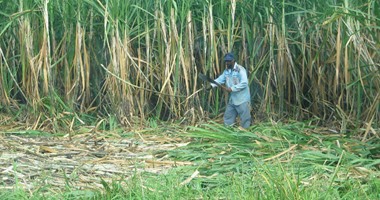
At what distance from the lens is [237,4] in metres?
10.7

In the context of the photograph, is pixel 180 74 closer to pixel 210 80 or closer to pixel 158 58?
pixel 158 58

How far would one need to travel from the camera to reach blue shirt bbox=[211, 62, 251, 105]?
10109 millimetres

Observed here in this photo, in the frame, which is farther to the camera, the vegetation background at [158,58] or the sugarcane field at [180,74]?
the vegetation background at [158,58]

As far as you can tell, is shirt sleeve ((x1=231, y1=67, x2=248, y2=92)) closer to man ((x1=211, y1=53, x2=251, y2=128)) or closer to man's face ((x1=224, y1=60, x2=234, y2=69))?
man ((x1=211, y1=53, x2=251, y2=128))

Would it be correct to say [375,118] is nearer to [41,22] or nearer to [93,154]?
[93,154]

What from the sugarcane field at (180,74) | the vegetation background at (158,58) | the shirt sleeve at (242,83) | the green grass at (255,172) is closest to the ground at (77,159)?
the sugarcane field at (180,74)

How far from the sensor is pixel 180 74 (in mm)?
10461

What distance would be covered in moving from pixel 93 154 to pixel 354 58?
2.99 meters

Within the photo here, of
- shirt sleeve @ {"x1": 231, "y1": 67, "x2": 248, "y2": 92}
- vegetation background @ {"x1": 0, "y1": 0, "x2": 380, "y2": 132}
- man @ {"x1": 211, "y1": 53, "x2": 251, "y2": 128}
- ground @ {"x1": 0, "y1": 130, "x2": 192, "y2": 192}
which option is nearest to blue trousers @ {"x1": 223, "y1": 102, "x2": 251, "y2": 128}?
man @ {"x1": 211, "y1": 53, "x2": 251, "y2": 128}

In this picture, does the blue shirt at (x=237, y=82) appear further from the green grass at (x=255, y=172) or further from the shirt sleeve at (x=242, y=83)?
the green grass at (x=255, y=172)

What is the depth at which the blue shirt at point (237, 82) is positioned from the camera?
10109 millimetres

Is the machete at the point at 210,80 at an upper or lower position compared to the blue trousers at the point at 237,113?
upper

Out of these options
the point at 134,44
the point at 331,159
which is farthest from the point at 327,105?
the point at 331,159

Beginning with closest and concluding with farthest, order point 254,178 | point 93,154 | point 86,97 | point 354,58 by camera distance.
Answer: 1. point 254,178
2. point 93,154
3. point 354,58
4. point 86,97
